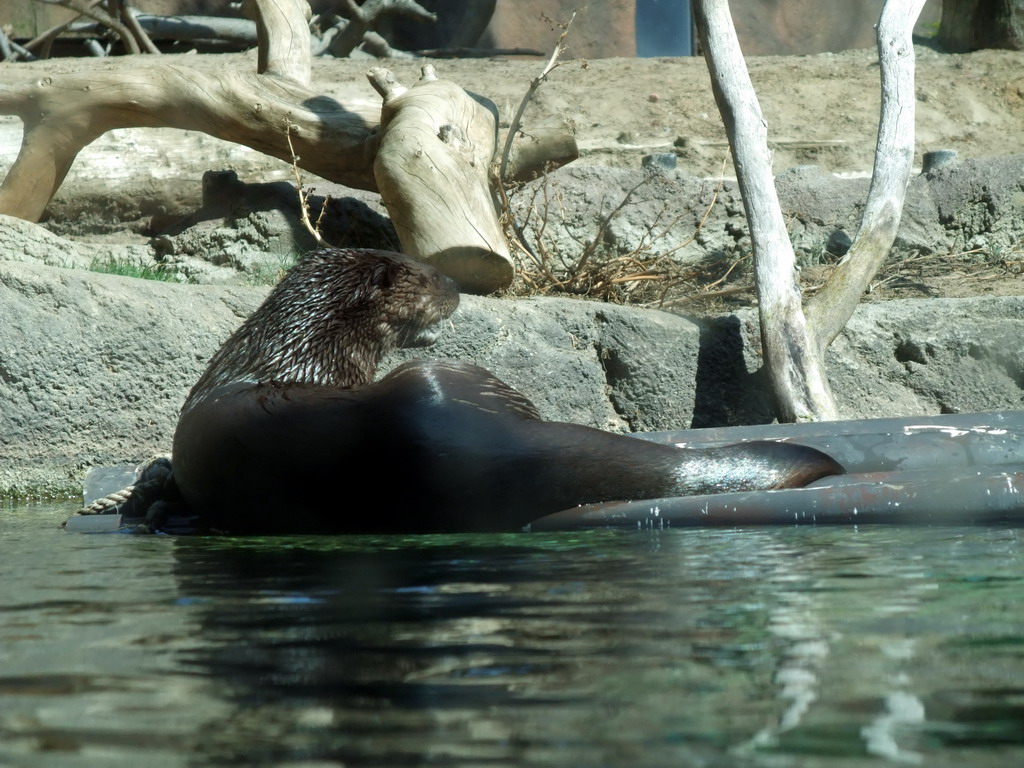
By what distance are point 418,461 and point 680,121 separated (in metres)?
7.97

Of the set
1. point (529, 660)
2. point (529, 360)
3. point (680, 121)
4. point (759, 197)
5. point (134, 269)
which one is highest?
point (680, 121)

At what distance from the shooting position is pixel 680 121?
11.0 m

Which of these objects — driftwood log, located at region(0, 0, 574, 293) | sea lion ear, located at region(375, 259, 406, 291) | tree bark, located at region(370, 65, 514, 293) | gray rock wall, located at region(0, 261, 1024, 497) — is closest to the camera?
sea lion ear, located at region(375, 259, 406, 291)

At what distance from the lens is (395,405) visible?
3.78 m

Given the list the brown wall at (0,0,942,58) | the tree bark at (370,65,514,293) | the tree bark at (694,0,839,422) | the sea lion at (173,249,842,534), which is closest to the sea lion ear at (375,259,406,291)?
the sea lion at (173,249,842,534)

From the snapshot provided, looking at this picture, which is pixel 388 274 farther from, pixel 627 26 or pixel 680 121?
pixel 627 26

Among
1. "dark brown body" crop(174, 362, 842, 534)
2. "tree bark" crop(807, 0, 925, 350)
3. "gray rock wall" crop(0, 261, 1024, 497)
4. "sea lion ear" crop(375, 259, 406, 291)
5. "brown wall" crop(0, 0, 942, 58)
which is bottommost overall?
"dark brown body" crop(174, 362, 842, 534)

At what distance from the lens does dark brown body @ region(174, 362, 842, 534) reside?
369 cm

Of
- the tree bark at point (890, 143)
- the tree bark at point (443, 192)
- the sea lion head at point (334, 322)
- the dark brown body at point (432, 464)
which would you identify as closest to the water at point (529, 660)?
the dark brown body at point (432, 464)

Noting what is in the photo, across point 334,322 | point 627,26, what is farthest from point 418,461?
point 627,26

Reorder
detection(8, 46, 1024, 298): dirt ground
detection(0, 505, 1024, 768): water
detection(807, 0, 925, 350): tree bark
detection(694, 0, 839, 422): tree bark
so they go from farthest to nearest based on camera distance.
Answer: detection(8, 46, 1024, 298): dirt ground, detection(807, 0, 925, 350): tree bark, detection(694, 0, 839, 422): tree bark, detection(0, 505, 1024, 768): water

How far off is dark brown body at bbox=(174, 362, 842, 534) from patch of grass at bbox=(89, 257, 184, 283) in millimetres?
2987

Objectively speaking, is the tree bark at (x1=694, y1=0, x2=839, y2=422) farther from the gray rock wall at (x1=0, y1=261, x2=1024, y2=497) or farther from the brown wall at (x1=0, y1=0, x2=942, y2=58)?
the brown wall at (x1=0, y1=0, x2=942, y2=58)

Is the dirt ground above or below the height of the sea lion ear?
above
